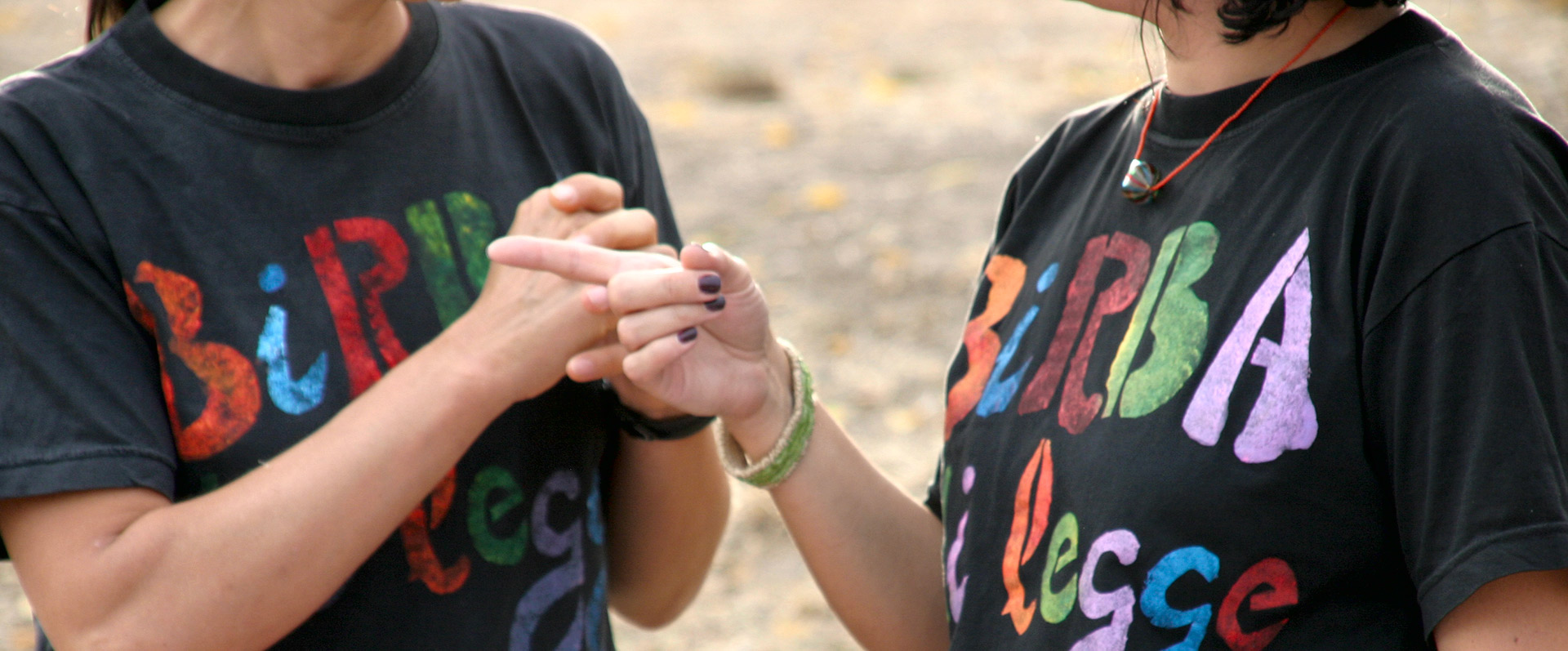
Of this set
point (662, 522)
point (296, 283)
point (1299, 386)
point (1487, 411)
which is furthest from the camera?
point (662, 522)

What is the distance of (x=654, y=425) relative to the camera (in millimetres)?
1969

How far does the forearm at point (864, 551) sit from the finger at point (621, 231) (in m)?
0.41

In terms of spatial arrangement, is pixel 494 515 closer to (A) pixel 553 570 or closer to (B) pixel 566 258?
(A) pixel 553 570

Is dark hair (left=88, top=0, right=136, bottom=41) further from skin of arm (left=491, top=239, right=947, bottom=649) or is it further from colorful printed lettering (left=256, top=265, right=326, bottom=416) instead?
skin of arm (left=491, top=239, right=947, bottom=649)

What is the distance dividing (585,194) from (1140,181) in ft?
2.49

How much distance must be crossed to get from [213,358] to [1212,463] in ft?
4.03

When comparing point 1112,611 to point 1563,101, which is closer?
point 1112,611

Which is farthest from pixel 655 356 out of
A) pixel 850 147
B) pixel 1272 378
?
pixel 850 147

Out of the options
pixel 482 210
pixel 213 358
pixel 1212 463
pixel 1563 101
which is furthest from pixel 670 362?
pixel 1563 101

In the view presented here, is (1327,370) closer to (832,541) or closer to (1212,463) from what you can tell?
(1212,463)

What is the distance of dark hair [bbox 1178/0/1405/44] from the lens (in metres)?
1.42

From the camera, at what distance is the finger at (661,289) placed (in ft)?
5.49

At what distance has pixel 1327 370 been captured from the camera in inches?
50.7

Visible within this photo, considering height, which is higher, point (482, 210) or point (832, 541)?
point (482, 210)
